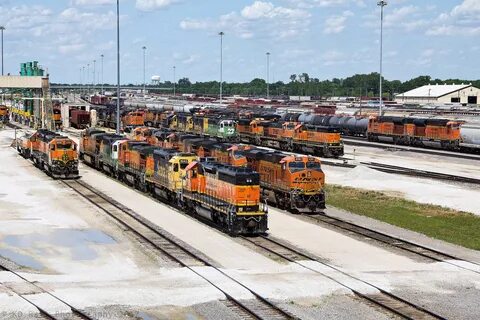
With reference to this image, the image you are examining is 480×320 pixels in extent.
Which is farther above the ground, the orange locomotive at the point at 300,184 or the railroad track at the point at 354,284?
the orange locomotive at the point at 300,184

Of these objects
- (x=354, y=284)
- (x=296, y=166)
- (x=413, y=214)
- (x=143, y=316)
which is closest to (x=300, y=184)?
(x=296, y=166)

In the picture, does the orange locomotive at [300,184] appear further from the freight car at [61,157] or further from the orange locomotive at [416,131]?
the orange locomotive at [416,131]

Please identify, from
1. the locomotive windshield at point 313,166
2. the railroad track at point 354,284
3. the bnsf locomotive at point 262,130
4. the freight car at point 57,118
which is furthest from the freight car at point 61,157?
the freight car at point 57,118

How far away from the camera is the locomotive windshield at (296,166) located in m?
41.2

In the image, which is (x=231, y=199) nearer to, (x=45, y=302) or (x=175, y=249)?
→ (x=175, y=249)

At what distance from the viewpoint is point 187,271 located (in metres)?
27.0

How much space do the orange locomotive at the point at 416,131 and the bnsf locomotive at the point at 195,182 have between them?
129 feet

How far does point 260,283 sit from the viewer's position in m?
25.3

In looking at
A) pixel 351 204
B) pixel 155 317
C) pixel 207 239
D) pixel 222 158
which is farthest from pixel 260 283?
pixel 222 158

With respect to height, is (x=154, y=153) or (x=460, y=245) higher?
(x=154, y=153)

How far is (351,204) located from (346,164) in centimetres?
2117

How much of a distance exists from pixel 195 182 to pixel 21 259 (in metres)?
12.1

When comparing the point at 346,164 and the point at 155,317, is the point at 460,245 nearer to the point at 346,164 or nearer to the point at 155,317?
the point at 155,317

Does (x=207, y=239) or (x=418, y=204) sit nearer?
(x=207, y=239)
